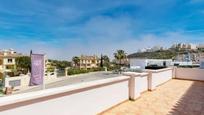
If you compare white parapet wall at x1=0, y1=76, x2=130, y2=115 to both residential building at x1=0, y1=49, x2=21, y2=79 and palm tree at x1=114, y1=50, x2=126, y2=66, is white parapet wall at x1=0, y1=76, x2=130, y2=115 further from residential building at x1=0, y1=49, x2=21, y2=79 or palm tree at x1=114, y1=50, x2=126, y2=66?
residential building at x1=0, y1=49, x2=21, y2=79

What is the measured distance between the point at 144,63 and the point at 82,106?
27.1 m

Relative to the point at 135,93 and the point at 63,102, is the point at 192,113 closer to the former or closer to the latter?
the point at 135,93

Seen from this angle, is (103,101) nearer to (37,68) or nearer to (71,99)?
(71,99)

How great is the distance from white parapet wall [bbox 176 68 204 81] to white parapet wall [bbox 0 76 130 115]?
805 centimetres

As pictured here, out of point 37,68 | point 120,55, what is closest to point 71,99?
point 37,68

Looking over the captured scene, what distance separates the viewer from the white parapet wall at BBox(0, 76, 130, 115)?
279cm

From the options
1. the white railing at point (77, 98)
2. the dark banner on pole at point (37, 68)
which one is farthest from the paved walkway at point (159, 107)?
the dark banner on pole at point (37, 68)

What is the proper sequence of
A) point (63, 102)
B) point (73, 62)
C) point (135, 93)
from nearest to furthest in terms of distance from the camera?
1. point (63, 102)
2. point (135, 93)
3. point (73, 62)

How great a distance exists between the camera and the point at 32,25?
48.7 meters

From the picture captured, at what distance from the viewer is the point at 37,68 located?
24.4 ft

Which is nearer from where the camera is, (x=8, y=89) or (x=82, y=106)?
(x=82, y=106)

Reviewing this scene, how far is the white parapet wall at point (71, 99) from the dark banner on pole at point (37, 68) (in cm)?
336

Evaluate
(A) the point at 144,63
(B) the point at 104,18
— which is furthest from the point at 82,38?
(A) the point at 144,63

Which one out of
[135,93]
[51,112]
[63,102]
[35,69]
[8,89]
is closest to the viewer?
[51,112]
